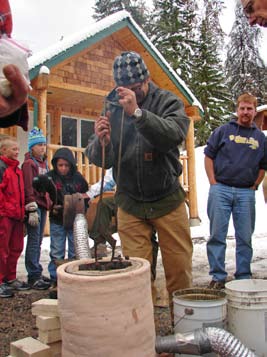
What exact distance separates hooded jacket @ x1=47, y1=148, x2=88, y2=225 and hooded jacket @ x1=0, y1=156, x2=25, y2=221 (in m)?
0.46

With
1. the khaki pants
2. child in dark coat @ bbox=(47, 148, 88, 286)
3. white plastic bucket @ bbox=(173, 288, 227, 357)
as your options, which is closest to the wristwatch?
the khaki pants

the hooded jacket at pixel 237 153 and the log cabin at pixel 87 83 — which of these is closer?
the hooded jacket at pixel 237 153

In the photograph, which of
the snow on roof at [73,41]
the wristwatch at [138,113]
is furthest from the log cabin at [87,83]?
the wristwatch at [138,113]

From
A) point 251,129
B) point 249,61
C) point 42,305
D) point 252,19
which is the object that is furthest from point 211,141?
point 249,61

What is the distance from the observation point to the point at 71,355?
1.96 metres

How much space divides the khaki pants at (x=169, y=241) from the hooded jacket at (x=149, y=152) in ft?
0.55

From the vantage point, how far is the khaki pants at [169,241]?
118 inches

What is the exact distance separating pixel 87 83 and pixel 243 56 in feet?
83.2

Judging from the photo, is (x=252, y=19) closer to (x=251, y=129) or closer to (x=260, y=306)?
(x=260, y=306)

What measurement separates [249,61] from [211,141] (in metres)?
30.7

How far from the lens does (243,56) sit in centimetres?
3325

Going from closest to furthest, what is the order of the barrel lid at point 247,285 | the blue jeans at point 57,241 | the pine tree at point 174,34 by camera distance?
the barrel lid at point 247,285
the blue jeans at point 57,241
the pine tree at point 174,34

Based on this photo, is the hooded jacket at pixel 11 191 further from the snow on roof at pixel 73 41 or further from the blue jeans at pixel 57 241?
the snow on roof at pixel 73 41

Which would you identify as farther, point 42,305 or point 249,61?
point 249,61
